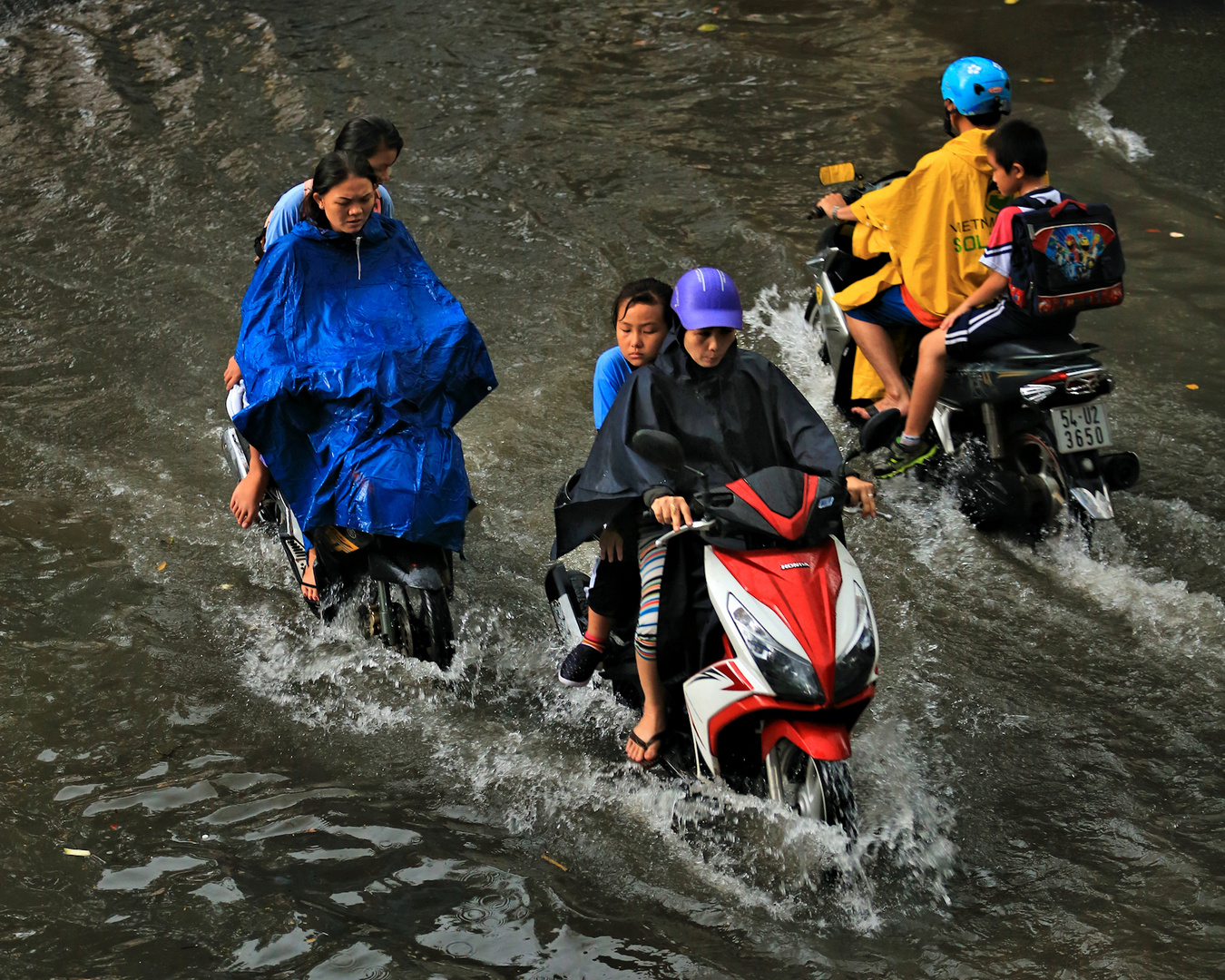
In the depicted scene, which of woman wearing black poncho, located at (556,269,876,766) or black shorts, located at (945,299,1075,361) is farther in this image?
black shorts, located at (945,299,1075,361)

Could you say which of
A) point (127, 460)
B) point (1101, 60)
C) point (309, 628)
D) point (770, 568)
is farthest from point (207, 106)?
point (770, 568)

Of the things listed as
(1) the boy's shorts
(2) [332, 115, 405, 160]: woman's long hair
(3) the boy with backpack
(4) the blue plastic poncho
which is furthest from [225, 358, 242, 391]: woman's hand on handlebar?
(3) the boy with backpack

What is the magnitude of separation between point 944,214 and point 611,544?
3.10 m

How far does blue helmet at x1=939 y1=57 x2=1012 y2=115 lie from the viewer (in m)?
6.35

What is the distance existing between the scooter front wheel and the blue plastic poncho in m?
1.74

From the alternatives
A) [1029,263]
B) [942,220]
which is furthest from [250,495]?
[942,220]

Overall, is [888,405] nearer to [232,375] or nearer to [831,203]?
[831,203]

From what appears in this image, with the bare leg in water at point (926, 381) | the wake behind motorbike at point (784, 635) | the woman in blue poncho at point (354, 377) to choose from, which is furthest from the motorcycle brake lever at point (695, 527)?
the bare leg in water at point (926, 381)

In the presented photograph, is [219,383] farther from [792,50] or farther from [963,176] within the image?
[792,50]

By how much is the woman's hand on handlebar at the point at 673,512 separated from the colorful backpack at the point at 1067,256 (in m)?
2.70

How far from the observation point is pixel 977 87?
6352 millimetres

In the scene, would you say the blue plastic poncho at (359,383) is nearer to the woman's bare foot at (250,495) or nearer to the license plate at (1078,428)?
the woman's bare foot at (250,495)

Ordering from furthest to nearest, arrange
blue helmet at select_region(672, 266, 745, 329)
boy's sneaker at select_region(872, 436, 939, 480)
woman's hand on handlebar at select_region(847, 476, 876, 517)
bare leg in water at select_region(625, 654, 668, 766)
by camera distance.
Answer: boy's sneaker at select_region(872, 436, 939, 480), bare leg in water at select_region(625, 654, 668, 766), blue helmet at select_region(672, 266, 745, 329), woman's hand on handlebar at select_region(847, 476, 876, 517)

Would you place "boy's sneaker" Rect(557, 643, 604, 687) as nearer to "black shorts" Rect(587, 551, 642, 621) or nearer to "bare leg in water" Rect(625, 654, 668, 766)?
"black shorts" Rect(587, 551, 642, 621)
